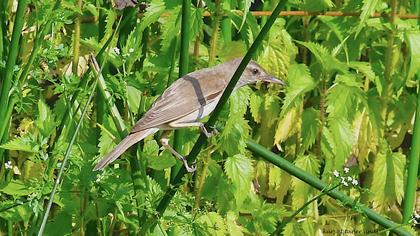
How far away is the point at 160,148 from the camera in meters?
2.89

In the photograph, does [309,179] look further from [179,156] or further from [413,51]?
[413,51]

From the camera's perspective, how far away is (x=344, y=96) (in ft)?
10.6

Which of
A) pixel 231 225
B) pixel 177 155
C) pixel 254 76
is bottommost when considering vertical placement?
pixel 231 225

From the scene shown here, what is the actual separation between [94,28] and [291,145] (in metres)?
0.81

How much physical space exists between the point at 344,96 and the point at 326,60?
0.13 m

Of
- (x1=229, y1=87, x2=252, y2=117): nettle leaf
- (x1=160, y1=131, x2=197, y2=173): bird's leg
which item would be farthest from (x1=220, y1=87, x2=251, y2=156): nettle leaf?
(x1=160, y1=131, x2=197, y2=173): bird's leg

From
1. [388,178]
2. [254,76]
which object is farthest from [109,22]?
[388,178]

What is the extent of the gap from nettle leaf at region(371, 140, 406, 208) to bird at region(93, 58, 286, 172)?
2.26ft

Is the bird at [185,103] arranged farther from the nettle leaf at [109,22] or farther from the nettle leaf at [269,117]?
the nettle leaf at [269,117]

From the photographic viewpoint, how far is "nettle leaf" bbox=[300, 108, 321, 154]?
329cm

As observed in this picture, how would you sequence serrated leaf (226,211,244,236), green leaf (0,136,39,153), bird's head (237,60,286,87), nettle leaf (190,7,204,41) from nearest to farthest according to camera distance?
green leaf (0,136,39,153), nettle leaf (190,7,204,41), bird's head (237,60,286,87), serrated leaf (226,211,244,236)

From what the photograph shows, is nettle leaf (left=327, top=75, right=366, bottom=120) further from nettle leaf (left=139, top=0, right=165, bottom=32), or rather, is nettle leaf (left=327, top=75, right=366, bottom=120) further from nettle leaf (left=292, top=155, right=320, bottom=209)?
nettle leaf (left=139, top=0, right=165, bottom=32)

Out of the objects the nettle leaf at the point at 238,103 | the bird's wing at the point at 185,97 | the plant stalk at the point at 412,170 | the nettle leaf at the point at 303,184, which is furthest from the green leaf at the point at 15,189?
the plant stalk at the point at 412,170

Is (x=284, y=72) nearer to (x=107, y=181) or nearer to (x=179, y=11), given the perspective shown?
(x=179, y=11)
